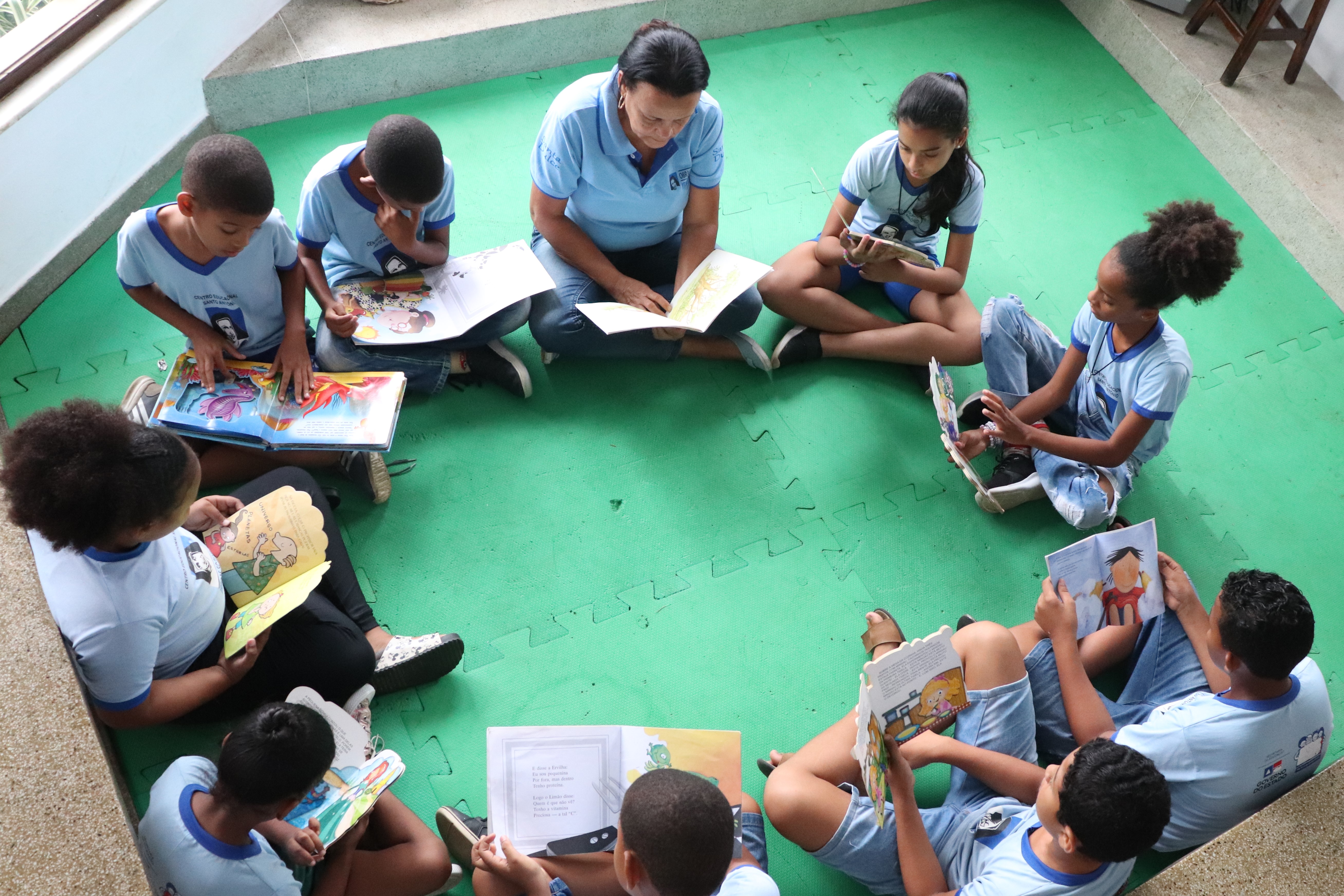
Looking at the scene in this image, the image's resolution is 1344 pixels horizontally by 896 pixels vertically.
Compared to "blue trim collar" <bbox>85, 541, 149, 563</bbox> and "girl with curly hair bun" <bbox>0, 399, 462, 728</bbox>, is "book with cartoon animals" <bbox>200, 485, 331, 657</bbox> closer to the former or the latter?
"girl with curly hair bun" <bbox>0, 399, 462, 728</bbox>

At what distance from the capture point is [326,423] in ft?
8.70

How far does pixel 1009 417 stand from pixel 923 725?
0.99 meters

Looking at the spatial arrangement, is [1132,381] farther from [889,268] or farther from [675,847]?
[675,847]

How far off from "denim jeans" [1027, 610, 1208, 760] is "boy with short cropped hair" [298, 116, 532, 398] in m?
1.67

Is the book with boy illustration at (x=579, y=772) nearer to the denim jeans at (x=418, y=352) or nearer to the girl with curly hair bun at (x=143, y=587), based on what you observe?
the girl with curly hair bun at (x=143, y=587)

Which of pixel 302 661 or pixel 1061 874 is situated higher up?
pixel 1061 874

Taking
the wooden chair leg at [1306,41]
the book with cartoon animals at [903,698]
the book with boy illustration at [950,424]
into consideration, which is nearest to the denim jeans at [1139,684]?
the book with cartoon animals at [903,698]

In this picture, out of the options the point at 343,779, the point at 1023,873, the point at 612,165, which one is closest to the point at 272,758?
the point at 343,779

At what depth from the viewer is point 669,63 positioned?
2.58m

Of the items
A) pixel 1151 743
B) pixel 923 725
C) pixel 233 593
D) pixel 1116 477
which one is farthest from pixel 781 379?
pixel 233 593

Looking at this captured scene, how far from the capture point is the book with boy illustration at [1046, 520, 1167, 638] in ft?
8.27

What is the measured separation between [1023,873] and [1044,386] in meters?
1.62

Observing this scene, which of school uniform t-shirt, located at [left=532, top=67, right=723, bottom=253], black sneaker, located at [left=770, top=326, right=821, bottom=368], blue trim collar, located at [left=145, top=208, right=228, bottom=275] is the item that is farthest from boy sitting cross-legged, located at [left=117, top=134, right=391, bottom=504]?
black sneaker, located at [left=770, top=326, right=821, bottom=368]

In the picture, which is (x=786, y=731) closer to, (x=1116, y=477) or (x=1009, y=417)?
(x=1009, y=417)
